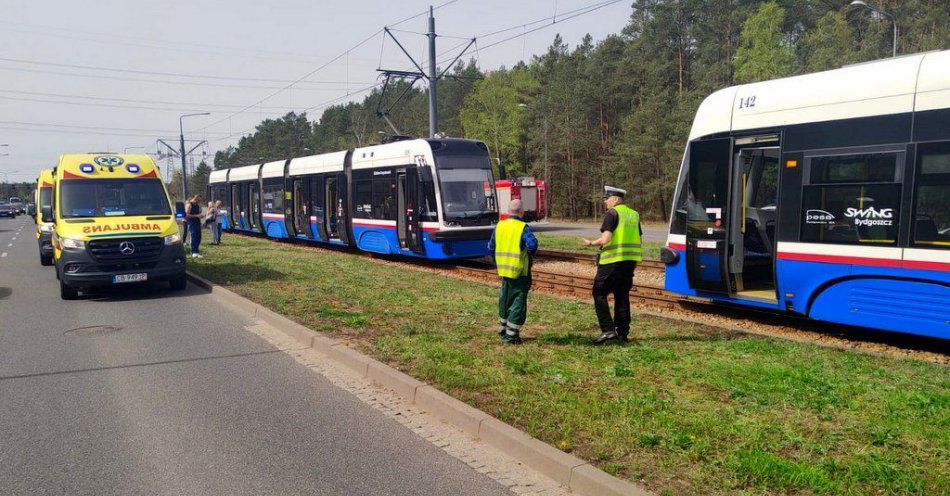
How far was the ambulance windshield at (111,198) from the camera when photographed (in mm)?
12609

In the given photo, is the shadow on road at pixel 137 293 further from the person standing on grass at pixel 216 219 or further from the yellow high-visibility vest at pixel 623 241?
the person standing on grass at pixel 216 219

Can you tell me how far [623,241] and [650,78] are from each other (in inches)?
1700

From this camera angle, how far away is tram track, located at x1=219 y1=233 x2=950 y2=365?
7.81 metres

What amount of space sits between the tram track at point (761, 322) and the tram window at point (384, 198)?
404 cm

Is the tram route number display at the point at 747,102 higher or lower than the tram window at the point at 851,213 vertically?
higher

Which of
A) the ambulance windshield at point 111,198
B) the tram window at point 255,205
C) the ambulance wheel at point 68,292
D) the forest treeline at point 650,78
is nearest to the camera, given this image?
the ambulance wheel at point 68,292

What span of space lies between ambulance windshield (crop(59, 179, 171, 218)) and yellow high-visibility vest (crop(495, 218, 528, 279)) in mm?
8480

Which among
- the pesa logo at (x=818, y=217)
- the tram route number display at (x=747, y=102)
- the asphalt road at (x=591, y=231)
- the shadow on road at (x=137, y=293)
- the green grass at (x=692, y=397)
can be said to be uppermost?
the tram route number display at (x=747, y=102)

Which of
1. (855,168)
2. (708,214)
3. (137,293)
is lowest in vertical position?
(137,293)

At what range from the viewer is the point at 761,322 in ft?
31.5

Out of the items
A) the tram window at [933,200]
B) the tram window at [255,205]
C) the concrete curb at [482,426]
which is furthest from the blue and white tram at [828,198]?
the tram window at [255,205]

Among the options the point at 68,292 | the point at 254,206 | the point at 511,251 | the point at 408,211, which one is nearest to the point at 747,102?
the point at 511,251

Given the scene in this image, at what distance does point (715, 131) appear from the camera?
9.41 metres

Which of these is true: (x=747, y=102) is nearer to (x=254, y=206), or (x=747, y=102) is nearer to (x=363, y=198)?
(x=363, y=198)
